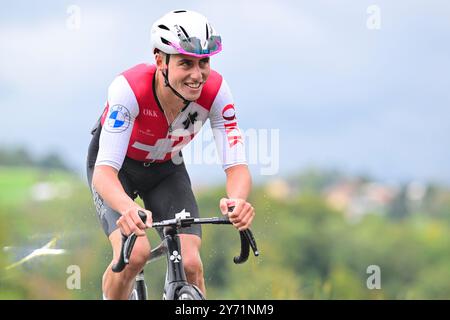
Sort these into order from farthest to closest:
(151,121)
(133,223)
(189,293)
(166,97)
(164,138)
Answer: (164,138) < (151,121) < (166,97) < (189,293) < (133,223)

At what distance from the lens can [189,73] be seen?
8094mm

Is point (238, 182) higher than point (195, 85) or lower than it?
lower

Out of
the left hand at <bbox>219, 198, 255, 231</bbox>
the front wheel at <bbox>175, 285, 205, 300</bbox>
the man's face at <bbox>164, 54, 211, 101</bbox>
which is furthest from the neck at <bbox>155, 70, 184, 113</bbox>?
the front wheel at <bbox>175, 285, 205, 300</bbox>

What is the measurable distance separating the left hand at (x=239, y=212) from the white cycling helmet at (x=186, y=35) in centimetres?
107

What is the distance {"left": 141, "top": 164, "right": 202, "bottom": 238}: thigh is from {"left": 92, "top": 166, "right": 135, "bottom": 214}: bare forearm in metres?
0.79

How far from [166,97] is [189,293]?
5.00 ft

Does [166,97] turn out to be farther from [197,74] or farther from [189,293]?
[189,293]

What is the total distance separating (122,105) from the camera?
8383 mm

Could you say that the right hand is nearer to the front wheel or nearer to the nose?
the front wheel

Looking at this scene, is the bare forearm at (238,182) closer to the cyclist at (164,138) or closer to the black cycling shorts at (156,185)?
the cyclist at (164,138)

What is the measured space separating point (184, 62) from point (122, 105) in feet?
1.97

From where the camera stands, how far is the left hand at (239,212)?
757 cm

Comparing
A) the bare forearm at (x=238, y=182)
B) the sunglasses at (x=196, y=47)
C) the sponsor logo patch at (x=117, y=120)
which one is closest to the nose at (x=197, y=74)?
the sunglasses at (x=196, y=47)

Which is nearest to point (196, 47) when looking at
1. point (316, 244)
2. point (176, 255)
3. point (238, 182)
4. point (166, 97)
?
point (166, 97)
